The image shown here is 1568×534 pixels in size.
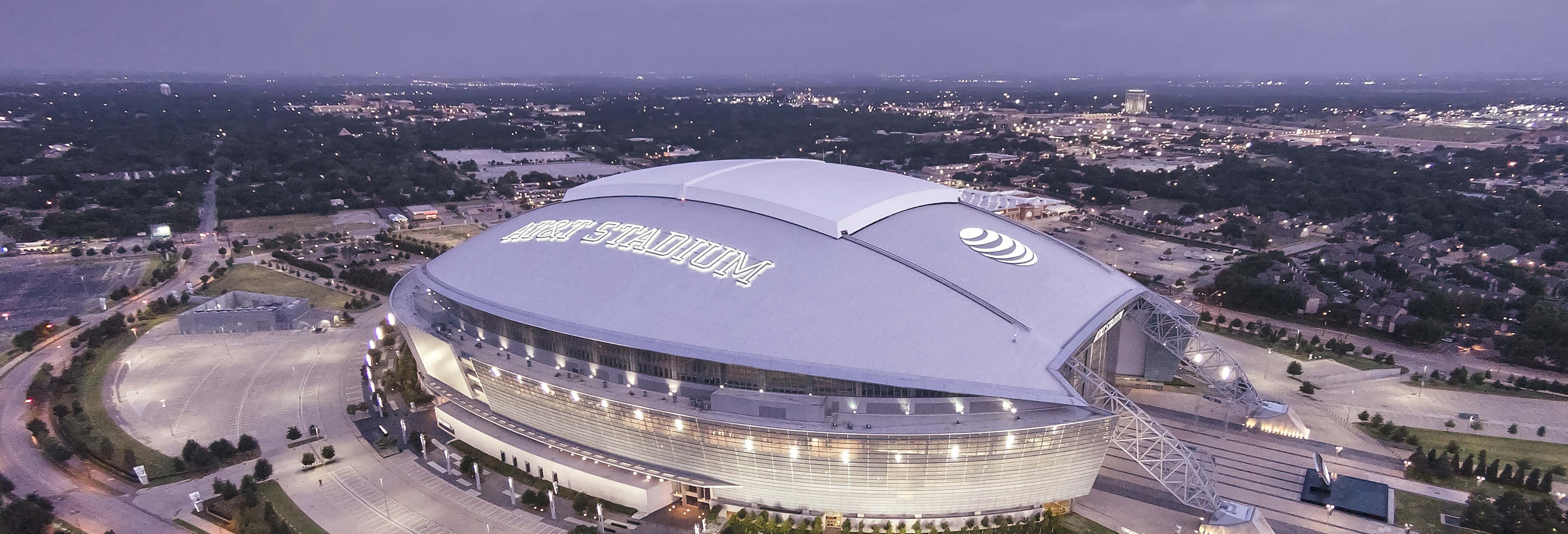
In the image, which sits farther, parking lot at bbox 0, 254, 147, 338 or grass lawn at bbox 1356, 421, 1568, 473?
parking lot at bbox 0, 254, 147, 338

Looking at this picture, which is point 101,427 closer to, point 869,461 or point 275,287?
point 275,287

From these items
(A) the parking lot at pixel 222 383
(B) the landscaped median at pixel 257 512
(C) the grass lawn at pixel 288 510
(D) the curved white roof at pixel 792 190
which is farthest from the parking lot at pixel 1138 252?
(B) the landscaped median at pixel 257 512

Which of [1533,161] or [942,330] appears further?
[1533,161]

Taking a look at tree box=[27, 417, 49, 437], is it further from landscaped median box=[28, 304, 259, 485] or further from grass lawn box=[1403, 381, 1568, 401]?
grass lawn box=[1403, 381, 1568, 401]

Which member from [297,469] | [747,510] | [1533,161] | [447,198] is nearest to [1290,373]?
[747,510]

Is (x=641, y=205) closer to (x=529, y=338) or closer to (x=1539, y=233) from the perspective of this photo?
(x=529, y=338)

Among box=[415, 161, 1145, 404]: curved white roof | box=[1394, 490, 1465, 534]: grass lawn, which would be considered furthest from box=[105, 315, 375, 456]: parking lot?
box=[1394, 490, 1465, 534]: grass lawn
